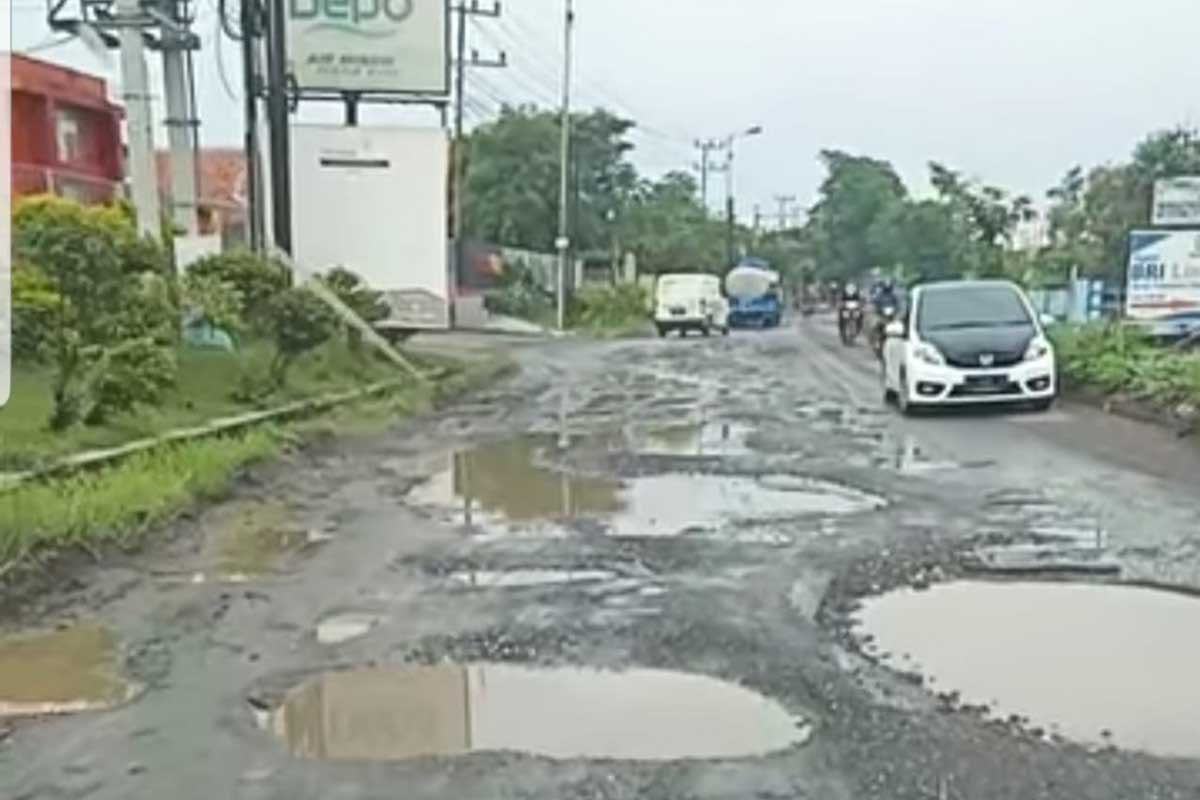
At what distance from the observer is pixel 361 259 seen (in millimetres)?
28250

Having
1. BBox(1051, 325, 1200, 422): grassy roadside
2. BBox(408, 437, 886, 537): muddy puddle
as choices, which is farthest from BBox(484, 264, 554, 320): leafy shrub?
BBox(408, 437, 886, 537): muddy puddle

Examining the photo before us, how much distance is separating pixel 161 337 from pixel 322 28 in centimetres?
1849

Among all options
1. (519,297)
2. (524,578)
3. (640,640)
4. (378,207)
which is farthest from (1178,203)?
(519,297)

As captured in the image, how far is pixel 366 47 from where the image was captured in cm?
3098

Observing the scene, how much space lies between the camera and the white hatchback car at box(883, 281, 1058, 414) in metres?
17.4

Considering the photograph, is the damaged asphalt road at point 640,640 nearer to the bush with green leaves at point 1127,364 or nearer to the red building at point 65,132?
the bush with green leaves at point 1127,364

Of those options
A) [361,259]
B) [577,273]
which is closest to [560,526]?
[361,259]

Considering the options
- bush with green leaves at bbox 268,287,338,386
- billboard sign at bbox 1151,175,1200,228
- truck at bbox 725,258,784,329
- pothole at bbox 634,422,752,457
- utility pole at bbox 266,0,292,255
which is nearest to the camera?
pothole at bbox 634,422,752,457

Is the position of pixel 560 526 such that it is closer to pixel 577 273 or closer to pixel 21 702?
pixel 21 702

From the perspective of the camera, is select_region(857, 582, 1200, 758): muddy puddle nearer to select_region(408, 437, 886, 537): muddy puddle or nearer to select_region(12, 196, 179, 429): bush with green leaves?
select_region(408, 437, 886, 537): muddy puddle

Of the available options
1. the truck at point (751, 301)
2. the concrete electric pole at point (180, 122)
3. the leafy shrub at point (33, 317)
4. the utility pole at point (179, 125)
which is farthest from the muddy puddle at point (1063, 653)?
the truck at point (751, 301)

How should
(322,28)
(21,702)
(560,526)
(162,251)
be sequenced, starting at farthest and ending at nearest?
(322,28) → (162,251) → (560,526) → (21,702)

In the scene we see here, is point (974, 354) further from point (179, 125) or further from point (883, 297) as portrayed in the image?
point (883, 297)

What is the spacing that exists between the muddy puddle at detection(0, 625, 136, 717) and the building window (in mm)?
31002
